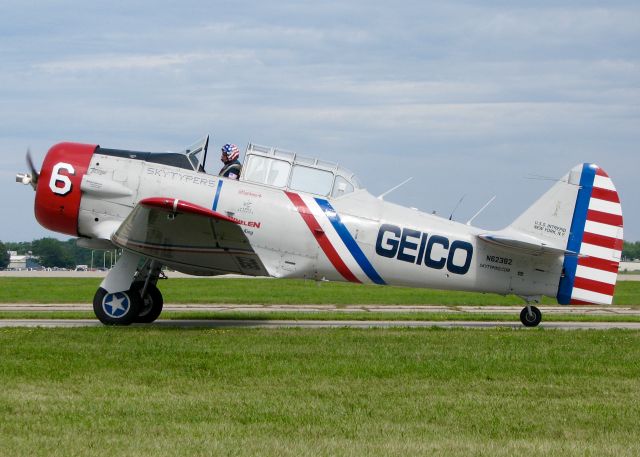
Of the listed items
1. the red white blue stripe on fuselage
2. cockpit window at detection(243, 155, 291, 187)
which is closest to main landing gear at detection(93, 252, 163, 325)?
cockpit window at detection(243, 155, 291, 187)

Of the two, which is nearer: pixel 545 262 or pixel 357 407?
pixel 357 407

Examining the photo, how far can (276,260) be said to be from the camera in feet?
49.8

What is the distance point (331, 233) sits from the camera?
49.7 ft

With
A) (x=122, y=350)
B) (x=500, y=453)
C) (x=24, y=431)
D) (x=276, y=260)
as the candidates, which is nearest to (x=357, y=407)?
(x=500, y=453)

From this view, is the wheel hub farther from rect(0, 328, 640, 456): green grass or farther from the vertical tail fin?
the vertical tail fin

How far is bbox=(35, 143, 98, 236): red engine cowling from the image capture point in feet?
49.0

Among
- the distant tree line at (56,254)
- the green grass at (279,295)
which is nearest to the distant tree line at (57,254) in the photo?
the distant tree line at (56,254)

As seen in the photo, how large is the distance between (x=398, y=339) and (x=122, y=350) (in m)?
4.09

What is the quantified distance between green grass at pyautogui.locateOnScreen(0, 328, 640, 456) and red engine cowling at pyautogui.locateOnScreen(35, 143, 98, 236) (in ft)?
7.92

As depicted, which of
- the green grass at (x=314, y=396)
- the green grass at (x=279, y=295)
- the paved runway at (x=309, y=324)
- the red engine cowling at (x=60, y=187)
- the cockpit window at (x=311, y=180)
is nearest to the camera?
the green grass at (x=314, y=396)

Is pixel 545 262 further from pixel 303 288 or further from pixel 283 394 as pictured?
pixel 303 288

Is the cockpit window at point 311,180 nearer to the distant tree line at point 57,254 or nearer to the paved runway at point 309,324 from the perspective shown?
the paved runway at point 309,324

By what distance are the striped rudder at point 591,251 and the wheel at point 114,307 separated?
7.32 meters

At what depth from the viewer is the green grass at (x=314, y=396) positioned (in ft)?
21.7
